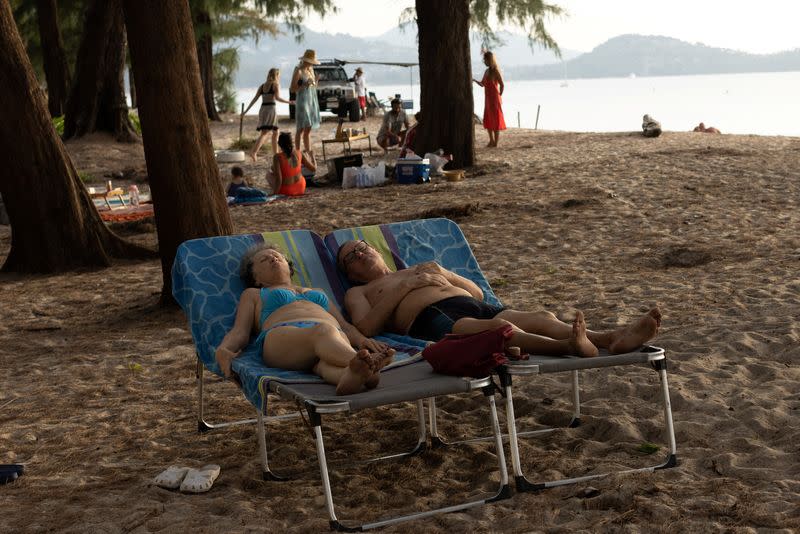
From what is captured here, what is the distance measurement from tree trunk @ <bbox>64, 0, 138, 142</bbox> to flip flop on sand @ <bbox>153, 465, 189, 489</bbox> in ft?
50.3

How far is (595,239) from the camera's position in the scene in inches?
335

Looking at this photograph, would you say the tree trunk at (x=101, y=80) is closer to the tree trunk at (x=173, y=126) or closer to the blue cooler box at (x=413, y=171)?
the blue cooler box at (x=413, y=171)

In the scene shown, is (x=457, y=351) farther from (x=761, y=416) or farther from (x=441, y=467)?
(x=761, y=416)

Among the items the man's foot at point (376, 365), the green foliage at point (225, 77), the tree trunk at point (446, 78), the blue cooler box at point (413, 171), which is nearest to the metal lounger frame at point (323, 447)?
the man's foot at point (376, 365)

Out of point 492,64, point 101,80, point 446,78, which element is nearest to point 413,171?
point 446,78

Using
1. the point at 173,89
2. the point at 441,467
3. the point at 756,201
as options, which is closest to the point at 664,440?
the point at 441,467

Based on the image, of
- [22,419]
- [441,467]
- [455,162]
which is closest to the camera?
[441,467]

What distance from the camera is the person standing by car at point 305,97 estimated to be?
15172 mm

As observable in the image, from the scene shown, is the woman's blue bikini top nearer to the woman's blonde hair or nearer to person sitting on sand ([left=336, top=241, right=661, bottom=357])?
person sitting on sand ([left=336, top=241, right=661, bottom=357])

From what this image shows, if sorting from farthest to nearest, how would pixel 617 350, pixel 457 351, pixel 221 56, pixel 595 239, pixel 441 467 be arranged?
pixel 221 56, pixel 595 239, pixel 441 467, pixel 617 350, pixel 457 351

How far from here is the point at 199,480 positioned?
12.3ft

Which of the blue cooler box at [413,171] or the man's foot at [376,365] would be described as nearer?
the man's foot at [376,365]

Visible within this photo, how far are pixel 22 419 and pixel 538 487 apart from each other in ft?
8.34

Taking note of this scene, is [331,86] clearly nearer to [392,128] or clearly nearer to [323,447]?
[392,128]
